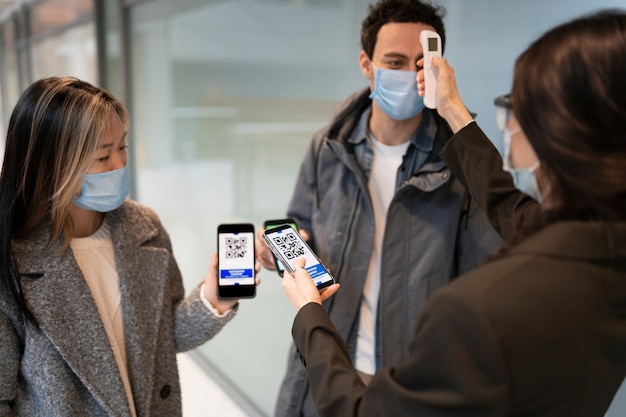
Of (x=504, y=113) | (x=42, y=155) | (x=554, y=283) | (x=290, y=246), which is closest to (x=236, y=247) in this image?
(x=290, y=246)

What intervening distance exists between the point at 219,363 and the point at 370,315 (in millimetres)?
1829

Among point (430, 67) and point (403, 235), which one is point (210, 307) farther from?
point (430, 67)

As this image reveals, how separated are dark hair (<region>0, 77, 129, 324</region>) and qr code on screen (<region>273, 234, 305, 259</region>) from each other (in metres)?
0.41

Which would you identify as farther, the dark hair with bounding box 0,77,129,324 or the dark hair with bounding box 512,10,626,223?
the dark hair with bounding box 0,77,129,324

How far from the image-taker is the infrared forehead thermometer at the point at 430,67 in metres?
1.17

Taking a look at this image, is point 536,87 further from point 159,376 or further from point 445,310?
point 159,376

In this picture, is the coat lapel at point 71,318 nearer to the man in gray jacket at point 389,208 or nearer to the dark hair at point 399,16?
the man in gray jacket at point 389,208

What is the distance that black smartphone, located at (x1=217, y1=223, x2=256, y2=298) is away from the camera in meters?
1.21

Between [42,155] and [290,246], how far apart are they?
20.1 inches

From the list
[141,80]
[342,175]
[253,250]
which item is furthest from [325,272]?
[141,80]

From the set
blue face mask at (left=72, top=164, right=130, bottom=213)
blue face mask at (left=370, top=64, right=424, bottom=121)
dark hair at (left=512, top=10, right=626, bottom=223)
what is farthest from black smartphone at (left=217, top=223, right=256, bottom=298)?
dark hair at (left=512, top=10, right=626, bottom=223)

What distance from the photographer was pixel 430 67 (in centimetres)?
118

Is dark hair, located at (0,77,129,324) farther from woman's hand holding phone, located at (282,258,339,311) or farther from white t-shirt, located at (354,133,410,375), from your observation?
white t-shirt, located at (354,133,410,375)

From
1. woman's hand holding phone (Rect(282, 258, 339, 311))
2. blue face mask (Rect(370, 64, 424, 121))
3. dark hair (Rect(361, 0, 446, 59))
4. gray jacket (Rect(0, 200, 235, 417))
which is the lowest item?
gray jacket (Rect(0, 200, 235, 417))
